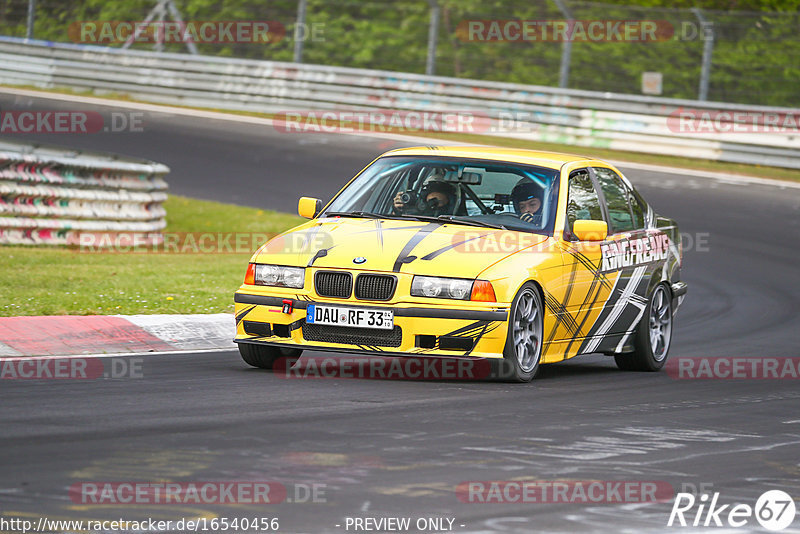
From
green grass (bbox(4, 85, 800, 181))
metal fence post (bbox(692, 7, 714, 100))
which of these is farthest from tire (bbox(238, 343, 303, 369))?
metal fence post (bbox(692, 7, 714, 100))

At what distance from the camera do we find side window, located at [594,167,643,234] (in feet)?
Result: 36.7

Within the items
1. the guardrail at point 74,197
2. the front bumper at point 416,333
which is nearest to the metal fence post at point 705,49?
the guardrail at point 74,197

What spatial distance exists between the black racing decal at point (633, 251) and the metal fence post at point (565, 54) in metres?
15.8

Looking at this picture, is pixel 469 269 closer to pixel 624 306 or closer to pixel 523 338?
pixel 523 338

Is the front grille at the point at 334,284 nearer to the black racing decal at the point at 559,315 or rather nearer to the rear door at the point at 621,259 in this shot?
the black racing decal at the point at 559,315

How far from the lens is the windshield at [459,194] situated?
10.3m

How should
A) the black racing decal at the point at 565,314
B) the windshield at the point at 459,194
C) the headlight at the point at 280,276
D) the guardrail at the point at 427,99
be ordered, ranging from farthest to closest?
the guardrail at the point at 427,99
the windshield at the point at 459,194
the black racing decal at the point at 565,314
the headlight at the point at 280,276

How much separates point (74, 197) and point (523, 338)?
29.8 ft

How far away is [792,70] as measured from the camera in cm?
2588

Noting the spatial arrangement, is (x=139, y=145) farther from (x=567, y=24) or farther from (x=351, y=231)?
(x=351, y=231)

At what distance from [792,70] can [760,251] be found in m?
8.03

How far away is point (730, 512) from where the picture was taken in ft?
19.7

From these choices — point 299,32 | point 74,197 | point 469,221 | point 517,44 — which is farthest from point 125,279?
point 299,32

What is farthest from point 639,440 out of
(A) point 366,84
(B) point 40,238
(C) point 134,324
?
(A) point 366,84
